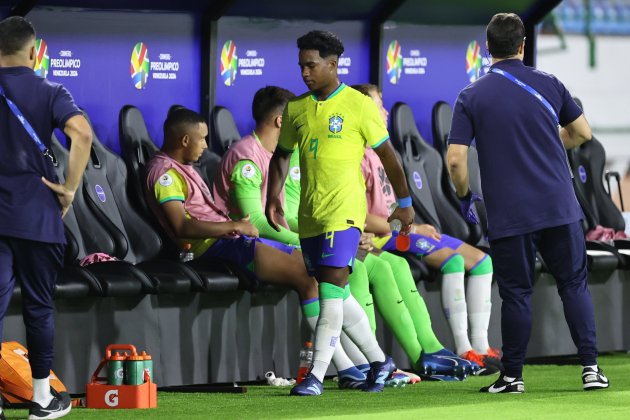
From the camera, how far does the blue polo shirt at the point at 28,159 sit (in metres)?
5.75

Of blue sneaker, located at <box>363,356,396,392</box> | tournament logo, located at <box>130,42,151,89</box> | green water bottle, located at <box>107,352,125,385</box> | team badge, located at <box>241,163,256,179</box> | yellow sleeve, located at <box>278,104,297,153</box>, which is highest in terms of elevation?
tournament logo, located at <box>130,42,151,89</box>

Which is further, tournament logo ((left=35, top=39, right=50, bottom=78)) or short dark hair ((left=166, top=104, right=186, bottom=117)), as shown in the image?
tournament logo ((left=35, top=39, right=50, bottom=78))

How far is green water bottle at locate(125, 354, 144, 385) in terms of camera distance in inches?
255

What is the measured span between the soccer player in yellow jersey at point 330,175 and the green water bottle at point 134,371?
2.32 feet

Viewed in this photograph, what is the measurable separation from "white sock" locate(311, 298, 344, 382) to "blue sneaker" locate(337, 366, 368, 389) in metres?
0.54

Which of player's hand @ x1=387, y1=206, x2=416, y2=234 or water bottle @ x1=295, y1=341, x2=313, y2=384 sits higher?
player's hand @ x1=387, y1=206, x2=416, y2=234

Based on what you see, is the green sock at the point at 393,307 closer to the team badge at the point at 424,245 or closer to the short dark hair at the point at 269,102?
the team badge at the point at 424,245

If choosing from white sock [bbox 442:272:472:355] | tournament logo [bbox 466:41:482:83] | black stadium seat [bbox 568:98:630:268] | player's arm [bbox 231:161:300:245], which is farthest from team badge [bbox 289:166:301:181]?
tournament logo [bbox 466:41:482:83]

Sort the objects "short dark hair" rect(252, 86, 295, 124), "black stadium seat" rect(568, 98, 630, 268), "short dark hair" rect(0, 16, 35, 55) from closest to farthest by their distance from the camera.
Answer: "short dark hair" rect(0, 16, 35, 55) → "short dark hair" rect(252, 86, 295, 124) → "black stadium seat" rect(568, 98, 630, 268)

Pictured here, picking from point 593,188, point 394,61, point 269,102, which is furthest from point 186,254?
point 593,188

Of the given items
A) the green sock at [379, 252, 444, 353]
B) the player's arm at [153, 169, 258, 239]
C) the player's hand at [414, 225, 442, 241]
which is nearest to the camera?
the player's arm at [153, 169, 258, 239]

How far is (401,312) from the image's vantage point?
786cm

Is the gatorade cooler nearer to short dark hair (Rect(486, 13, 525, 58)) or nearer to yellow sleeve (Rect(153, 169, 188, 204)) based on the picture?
yellow sleeve (Rect(153, 169, 188, 204))

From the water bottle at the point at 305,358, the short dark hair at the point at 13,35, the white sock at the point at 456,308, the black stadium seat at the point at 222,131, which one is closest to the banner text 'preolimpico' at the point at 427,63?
the black stadium seat at the point at 222,131
